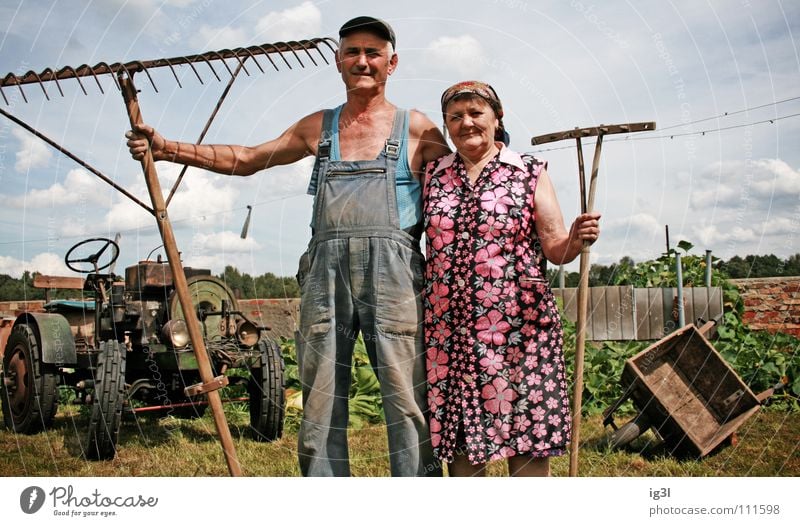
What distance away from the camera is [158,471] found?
4125mm

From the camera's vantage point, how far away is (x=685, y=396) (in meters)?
4.22

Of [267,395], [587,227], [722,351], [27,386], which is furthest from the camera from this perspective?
[722,351]

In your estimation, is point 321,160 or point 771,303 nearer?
point 321,160

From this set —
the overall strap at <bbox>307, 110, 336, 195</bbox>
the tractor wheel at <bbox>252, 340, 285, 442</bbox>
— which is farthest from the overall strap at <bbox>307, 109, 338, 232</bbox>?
the tractor wheel at <bbox>252, 340, 285, 442</bbox>

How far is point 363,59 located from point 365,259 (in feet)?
2.29

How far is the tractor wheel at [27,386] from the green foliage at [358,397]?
61.4 inches

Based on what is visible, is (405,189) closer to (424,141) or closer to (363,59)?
(424,141)

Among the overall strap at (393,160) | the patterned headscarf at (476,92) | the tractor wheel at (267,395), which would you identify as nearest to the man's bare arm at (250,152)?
the overall strap at (393,160)

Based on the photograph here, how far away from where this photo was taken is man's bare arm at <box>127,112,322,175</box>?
266cm

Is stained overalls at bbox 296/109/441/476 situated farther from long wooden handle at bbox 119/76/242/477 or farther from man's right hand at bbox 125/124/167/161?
man's right hand at bbox 125/124/167/161

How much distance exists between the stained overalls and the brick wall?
4.28 metres

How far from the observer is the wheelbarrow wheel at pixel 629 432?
4.16 m

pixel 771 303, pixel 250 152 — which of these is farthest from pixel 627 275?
pixel 250 152
